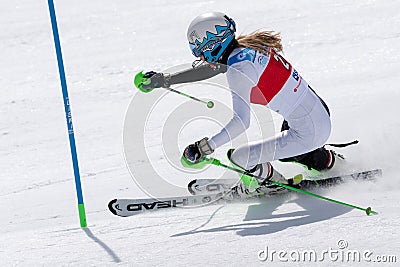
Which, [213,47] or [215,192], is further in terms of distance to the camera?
[215,192]

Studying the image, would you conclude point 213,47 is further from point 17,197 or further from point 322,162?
point 17,197

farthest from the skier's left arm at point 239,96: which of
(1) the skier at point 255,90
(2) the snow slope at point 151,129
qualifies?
(2) the snow slope at point 151,129

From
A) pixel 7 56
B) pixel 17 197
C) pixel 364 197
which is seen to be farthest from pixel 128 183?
pixel 7 56

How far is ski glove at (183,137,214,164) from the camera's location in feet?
16.3

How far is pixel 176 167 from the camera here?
6.57 meters

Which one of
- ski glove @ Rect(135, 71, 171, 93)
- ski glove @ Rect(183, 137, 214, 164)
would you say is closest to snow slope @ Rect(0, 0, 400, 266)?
ski glove @ Rect(183, 137, 214, 164)

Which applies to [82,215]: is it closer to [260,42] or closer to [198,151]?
[198,151]

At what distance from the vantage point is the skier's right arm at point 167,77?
537 cm

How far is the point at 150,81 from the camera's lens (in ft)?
17.6

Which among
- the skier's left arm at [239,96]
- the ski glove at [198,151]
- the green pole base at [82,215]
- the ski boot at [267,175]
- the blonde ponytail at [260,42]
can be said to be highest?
the blonde ponytail at [260,42]

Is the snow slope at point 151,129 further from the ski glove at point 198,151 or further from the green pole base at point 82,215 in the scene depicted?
the ski glove at point 198,151

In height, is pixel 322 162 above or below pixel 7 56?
below

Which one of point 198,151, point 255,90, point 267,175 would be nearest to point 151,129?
point 267,175

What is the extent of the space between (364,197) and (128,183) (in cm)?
232
